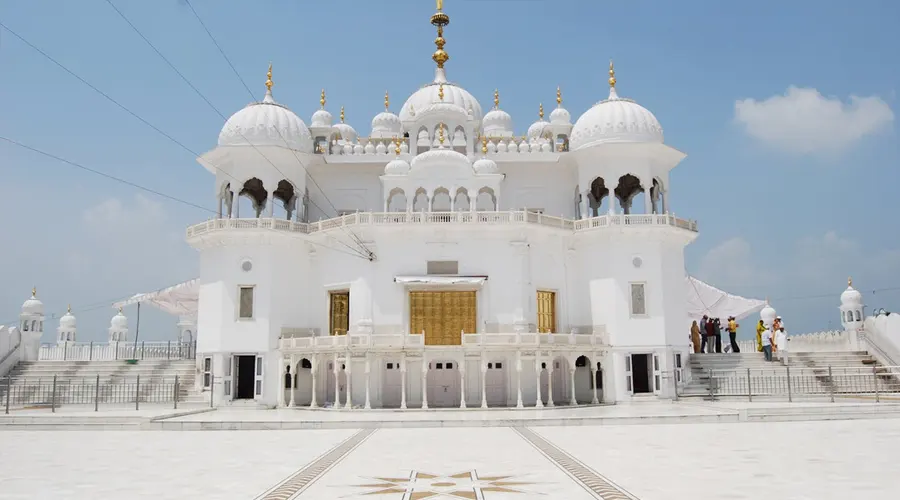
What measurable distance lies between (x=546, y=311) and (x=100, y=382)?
58.7 feet

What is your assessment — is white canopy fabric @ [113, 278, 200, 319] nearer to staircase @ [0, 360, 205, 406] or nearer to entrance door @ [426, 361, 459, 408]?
staircase @ [0, 360, 205, 406]

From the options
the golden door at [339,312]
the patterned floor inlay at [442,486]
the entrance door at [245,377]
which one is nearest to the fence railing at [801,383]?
the golden door at [339,312]

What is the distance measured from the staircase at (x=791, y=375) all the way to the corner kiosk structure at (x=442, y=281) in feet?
3.93

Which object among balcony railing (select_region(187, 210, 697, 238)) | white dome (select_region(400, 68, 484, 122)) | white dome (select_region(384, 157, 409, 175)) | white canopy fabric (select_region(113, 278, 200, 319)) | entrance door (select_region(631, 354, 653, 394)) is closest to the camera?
balcony railing (select_region(187, 210, 697, 238))

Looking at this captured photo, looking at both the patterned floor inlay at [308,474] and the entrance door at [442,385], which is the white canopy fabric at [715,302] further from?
the patterned floor inlay at [308,474]

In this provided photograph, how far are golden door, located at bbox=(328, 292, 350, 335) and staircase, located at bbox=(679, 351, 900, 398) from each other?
44.3ft

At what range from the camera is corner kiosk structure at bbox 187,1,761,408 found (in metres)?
28.2

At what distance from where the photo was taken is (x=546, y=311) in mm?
30484

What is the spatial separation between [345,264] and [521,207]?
8.41 m

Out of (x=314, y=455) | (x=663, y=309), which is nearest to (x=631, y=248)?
(x=663, y=309)

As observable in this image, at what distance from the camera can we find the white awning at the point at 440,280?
28562 millimetres

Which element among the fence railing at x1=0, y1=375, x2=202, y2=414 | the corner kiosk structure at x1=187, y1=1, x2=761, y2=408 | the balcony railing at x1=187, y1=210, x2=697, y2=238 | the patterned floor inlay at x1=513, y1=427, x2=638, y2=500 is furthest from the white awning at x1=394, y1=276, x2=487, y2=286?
the patterned floor inlay at x1=513, y1=427, x2=638, y2=500

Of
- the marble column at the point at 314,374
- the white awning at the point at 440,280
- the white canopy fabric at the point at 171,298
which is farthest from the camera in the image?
the white canopy fabric at the point at 171,298

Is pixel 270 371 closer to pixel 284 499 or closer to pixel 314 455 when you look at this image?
pixel 314 455
